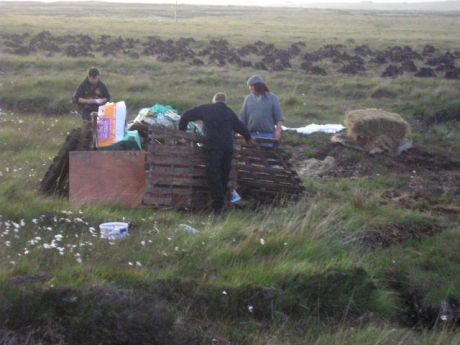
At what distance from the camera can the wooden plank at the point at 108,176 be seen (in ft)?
27.6

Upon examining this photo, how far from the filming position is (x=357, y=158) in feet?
41.7

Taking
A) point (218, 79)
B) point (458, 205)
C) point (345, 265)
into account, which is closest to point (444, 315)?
point (345, 265)

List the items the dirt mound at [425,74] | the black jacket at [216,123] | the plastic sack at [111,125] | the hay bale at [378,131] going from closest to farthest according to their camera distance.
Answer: the black jacket at [216,123], the plastic sack at [111,125], the hay bale at [378,131], the dirt mound at [425,74]

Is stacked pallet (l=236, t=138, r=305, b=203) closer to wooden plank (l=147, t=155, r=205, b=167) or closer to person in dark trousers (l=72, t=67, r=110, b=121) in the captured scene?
wooden plank (l=147, t=155, r=205, b=167)

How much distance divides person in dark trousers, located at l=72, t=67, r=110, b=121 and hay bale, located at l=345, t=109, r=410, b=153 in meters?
4.62

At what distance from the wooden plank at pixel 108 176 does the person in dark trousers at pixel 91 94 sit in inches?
117

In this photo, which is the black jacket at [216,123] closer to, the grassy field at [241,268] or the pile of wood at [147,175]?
the pile of wood at [147,175]

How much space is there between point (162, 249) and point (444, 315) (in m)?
2.66

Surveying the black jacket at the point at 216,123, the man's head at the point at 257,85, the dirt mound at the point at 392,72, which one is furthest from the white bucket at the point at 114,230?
the dirt mound at the point at 392,72

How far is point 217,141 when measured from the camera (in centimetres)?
842

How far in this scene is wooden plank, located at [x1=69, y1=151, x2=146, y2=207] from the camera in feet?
27.6

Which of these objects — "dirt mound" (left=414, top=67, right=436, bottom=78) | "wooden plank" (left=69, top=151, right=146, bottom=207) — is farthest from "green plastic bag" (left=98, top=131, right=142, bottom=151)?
"dirt mound" (left=414, top=67, right=436, bottom=78)

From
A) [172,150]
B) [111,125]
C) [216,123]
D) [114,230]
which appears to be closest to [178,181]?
[172,150]

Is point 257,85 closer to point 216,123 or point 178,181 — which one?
point 216,123
